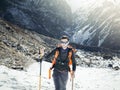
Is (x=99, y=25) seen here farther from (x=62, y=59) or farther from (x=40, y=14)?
(x=62, y=59)

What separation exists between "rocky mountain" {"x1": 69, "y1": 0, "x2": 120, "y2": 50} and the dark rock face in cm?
455

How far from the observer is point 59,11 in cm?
9144

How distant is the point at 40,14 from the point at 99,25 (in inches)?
736

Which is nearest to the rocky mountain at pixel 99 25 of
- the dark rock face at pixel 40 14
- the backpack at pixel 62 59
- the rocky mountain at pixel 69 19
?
the rocky mountain at pixel 69 19

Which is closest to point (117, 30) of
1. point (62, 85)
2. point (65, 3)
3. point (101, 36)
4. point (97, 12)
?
point (101, 36)

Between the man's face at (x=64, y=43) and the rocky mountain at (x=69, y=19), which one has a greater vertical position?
the rocky mountain at (x=69, y=19)

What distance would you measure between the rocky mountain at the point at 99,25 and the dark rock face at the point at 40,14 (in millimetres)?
4554

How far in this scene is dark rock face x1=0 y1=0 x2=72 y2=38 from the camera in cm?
7688

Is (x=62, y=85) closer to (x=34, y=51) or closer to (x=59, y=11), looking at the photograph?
(x=34, y=51)

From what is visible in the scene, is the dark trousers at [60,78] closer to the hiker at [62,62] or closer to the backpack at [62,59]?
the hiker at [62,62]

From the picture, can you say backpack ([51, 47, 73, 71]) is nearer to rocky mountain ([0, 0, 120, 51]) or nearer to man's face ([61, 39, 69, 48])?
man's face ([61, 39, 69, 48])

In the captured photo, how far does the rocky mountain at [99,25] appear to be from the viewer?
68.4 meters

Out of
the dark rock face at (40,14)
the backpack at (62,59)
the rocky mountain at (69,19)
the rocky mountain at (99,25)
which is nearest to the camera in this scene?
the backpack at (62,59)

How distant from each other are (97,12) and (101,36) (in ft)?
48.6
